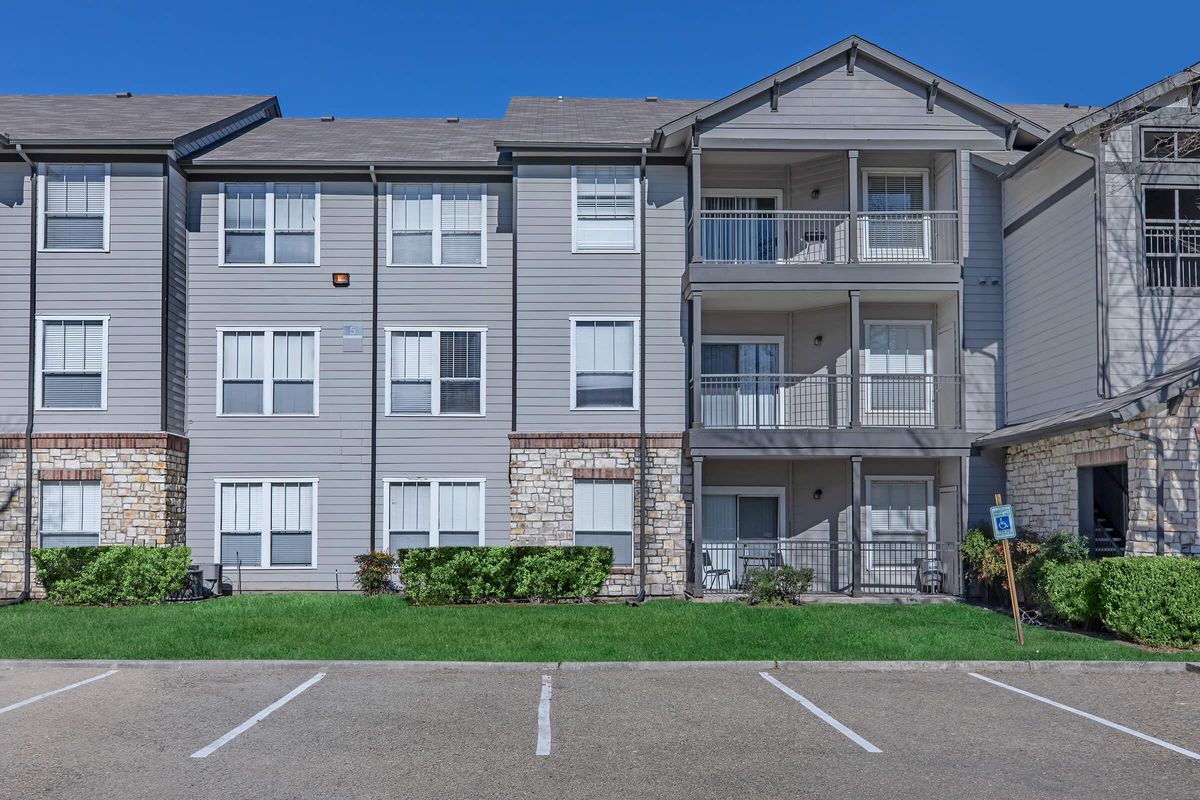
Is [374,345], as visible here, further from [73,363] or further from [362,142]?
[73,363]

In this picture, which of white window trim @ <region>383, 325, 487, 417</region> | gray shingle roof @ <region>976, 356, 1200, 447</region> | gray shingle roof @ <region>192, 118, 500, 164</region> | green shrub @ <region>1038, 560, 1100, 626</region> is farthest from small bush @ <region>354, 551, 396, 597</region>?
green shrub @ <region>1038, 560, 1100, 626</region>

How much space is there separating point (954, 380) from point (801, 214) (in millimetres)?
4105

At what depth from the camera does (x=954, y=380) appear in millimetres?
20172

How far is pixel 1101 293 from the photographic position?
1683 centimetres

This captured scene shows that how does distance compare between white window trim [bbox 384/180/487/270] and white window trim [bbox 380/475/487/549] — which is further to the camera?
white window trim [bbox 384/180/487/270]

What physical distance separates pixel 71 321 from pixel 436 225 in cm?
671

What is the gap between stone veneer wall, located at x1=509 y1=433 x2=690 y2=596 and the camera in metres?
19.8

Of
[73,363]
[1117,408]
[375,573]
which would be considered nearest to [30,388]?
[73,363]

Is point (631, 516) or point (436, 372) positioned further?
point (436, 372)

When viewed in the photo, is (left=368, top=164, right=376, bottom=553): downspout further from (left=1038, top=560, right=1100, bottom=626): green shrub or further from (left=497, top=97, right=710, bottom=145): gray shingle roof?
(left=1038, top=560, right=1100, bottom=626): green shrub

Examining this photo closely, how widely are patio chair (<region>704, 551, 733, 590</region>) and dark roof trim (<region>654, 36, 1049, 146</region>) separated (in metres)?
7.75

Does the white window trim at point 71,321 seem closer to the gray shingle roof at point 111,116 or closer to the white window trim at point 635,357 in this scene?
the gray shingle roof at point 111,116

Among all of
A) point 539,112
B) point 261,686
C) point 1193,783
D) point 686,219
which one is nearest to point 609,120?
point 539,112

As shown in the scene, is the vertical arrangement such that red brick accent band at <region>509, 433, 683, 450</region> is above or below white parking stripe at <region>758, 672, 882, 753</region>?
above
